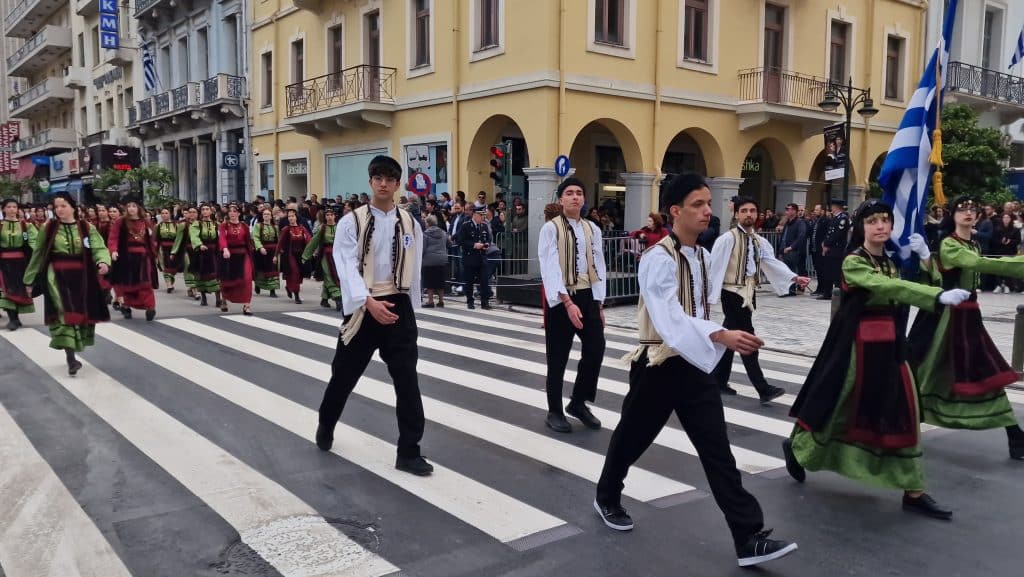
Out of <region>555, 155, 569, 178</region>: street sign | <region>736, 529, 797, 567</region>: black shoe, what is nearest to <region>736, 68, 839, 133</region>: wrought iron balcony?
<region>555, 155, 569, 178</region>: street sign

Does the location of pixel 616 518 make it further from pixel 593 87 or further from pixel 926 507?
pixel 593 87

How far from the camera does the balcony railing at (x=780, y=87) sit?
2134cm

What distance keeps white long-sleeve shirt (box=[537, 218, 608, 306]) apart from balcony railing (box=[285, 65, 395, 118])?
16685 mm

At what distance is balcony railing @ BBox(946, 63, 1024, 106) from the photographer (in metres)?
26.0

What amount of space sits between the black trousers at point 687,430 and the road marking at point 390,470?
0.53 meters

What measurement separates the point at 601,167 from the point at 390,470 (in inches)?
738

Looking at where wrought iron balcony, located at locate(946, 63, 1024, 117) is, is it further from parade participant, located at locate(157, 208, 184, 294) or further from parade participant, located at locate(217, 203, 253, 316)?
parade participant, located at locate(157, 208, 184, 294)

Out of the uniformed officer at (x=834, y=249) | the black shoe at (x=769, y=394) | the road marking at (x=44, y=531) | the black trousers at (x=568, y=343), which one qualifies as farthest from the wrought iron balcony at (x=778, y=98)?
the road marking at (x=44, y=531)

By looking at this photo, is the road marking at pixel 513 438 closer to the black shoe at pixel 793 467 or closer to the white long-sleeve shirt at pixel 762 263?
the black shoe at pixel 793 467

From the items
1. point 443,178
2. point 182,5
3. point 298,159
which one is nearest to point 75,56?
point 182,5

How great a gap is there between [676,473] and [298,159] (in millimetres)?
23985

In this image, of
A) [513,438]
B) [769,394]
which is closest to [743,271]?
[769,394]

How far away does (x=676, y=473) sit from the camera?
5.54 meters

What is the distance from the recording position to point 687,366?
4176 mm
